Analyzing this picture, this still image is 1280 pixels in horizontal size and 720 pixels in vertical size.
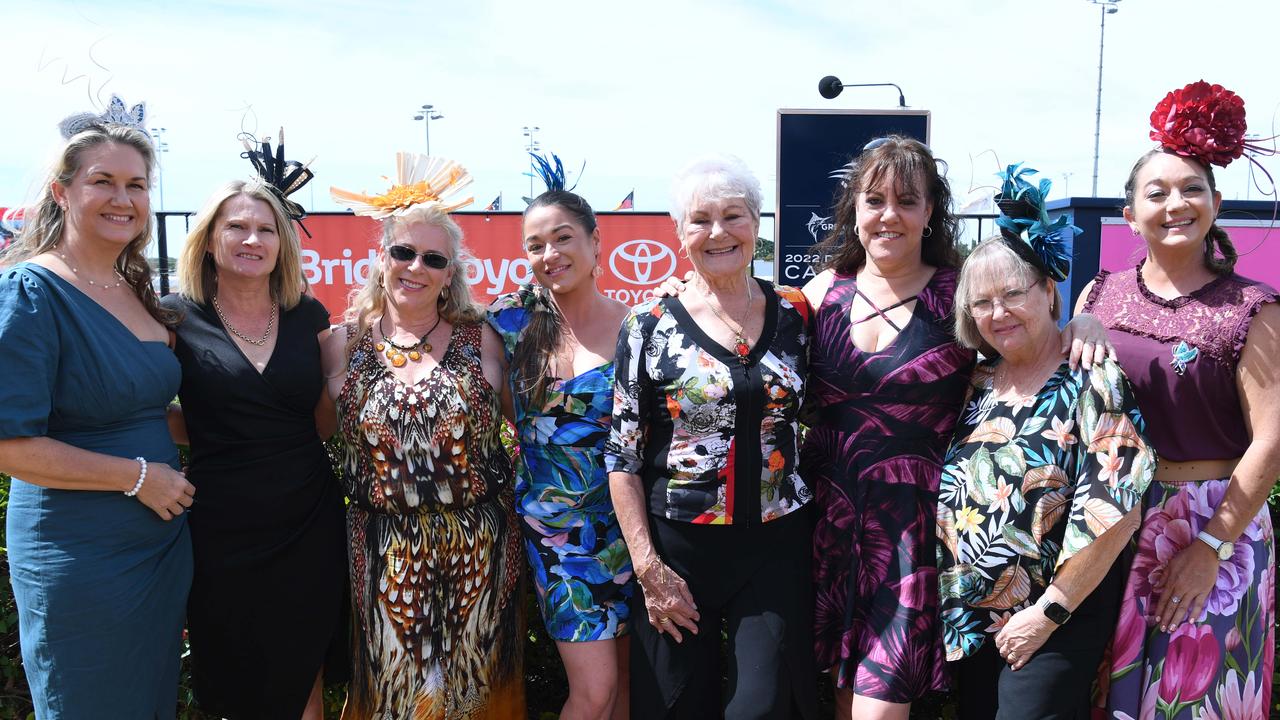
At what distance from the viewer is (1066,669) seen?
7.88ft

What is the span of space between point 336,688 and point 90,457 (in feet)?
4.61

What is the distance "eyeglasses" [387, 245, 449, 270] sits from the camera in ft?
10.1

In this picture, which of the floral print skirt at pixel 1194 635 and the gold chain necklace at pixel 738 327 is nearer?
the floral print skirt at pixel 1194 635

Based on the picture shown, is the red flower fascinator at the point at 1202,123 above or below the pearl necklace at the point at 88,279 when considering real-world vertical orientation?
above

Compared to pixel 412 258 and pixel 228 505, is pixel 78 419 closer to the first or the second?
pixel 228 505

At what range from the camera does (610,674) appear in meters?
2.99

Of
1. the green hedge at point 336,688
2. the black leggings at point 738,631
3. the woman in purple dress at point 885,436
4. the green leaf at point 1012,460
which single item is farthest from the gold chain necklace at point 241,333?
the green leaf at point 1012,460

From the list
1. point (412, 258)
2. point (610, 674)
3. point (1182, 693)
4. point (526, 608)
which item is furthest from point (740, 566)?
point (412, 258)

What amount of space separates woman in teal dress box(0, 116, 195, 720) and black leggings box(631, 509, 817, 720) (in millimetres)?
1559

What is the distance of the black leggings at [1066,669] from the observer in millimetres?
2395

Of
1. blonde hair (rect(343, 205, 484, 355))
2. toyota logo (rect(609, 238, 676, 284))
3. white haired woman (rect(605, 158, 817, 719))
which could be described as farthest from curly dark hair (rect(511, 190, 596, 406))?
toyota logo (rect(609, 238, 676, 284))

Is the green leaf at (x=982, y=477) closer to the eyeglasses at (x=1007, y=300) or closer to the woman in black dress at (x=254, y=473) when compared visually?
the eyeglasses at (x=1007, y=300)

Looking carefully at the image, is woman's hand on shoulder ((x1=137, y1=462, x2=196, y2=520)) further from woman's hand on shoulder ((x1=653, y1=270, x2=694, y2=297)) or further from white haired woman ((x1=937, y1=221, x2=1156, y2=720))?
white haired woman ((x1=937, y1=221, x2=1156, y2=720))

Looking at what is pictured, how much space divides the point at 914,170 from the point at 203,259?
2460 mm
